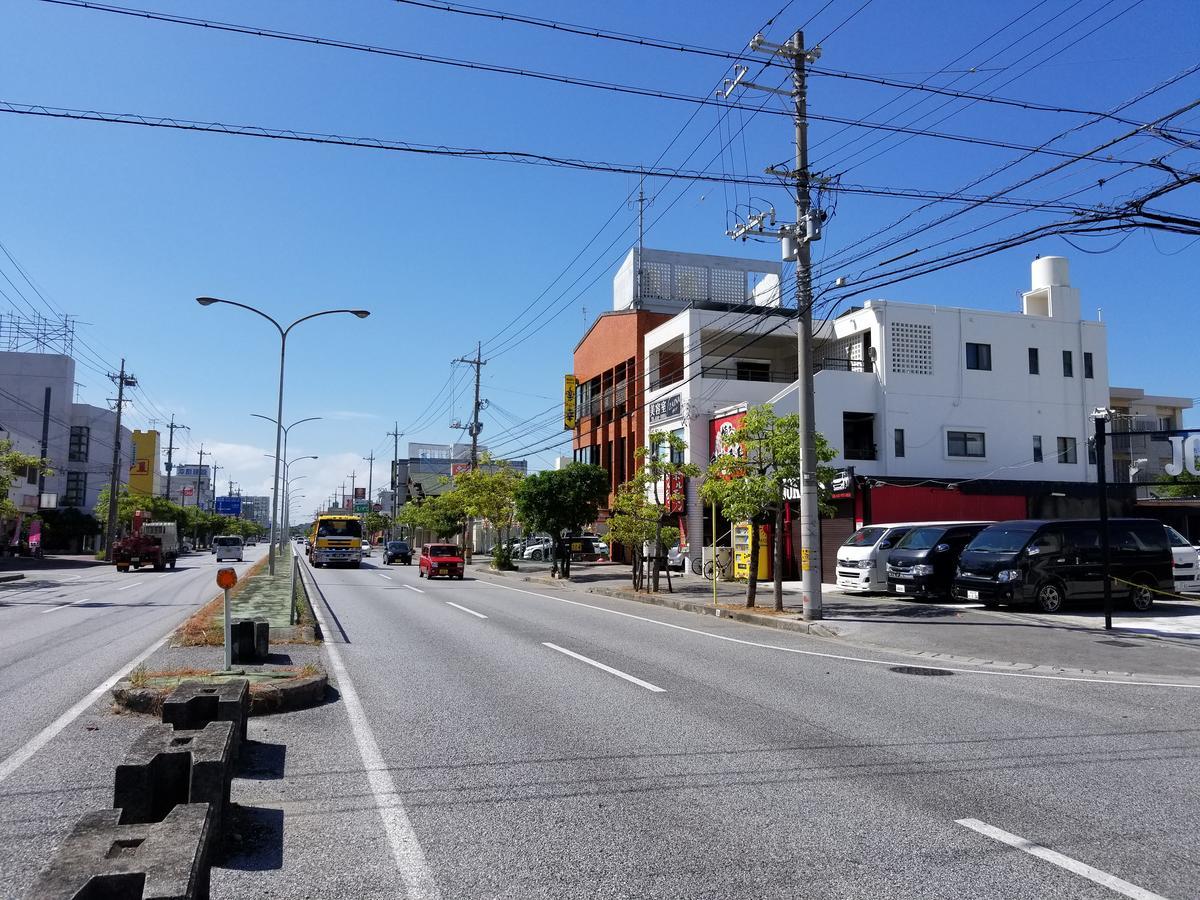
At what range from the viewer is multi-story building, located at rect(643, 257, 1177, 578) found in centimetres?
3391

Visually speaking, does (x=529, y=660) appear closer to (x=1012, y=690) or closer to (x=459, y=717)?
(x=459, y=717)

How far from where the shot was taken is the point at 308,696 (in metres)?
8.69

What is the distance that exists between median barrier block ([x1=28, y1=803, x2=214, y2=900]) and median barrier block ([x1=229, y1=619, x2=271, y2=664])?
6809 millimetres

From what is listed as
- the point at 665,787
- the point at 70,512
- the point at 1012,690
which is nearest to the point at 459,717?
the point at 665,787

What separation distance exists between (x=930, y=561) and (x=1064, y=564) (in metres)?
3.56

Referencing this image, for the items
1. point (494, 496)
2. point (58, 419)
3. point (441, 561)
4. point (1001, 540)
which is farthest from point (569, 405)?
point (58, 419)

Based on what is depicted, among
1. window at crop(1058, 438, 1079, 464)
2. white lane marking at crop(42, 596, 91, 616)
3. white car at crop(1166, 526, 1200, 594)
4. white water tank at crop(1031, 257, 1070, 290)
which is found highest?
white water tank at crop(1031, 257, 1070, 290)

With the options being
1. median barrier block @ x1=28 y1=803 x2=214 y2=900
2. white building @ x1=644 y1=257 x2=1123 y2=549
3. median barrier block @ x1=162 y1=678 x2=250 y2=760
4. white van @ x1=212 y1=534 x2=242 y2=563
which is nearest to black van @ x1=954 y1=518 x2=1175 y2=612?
white building @ x1=644 y1=257 x2=1123 y2=549

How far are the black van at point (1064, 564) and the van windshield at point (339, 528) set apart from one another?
37.2 m

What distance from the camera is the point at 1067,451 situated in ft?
120

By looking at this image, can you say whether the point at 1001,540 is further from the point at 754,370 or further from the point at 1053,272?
the point at 1053,272

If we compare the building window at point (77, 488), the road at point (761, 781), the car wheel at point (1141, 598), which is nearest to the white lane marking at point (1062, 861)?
the road at point (761, 781)

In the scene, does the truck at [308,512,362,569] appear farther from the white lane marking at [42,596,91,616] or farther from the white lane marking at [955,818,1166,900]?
the white lane marking at [955,818,1166,900]

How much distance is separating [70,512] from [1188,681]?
76851 millimetres
